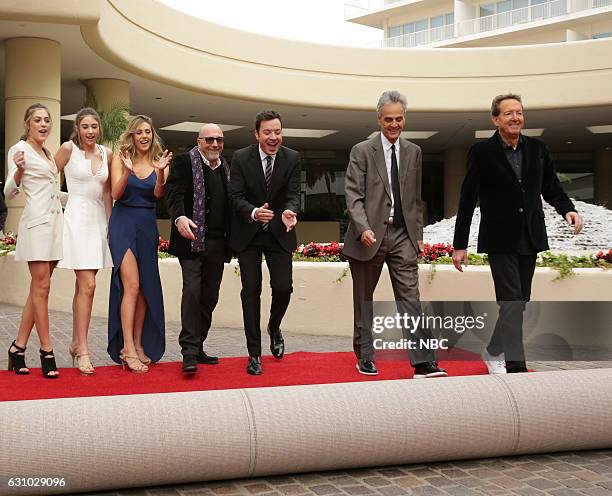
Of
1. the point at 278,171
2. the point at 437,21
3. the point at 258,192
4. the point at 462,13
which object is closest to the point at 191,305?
the point at 258,192

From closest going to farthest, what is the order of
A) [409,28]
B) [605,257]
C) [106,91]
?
1. [605,257]
2. [106,91]
3. [409,28]

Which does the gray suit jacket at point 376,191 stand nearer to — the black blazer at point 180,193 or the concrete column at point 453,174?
the black blazer at point 180,193

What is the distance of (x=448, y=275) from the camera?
28.4ft

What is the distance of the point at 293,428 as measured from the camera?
3902 mm

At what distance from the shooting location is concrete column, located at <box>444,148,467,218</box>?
3152 cm

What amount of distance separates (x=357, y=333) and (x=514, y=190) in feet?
5.15

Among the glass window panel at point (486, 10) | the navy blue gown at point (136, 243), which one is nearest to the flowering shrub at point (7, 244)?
the navy blue gown at point (136, 243)

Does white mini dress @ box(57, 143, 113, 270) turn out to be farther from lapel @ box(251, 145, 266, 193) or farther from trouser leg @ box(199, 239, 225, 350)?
lapel @ box(251, 145, 266, 193)

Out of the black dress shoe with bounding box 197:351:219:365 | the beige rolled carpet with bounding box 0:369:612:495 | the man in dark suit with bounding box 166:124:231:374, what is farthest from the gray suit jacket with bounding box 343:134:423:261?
the black dress shoe with bounding box 197:351:219:365

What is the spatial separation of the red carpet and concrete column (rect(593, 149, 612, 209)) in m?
28.8

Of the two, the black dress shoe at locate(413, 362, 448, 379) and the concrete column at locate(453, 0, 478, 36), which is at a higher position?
the concrete column at locate(453, 0, 478, 36)

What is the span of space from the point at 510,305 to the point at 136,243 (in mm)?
2812

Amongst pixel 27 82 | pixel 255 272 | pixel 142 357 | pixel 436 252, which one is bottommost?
pixel 142 357

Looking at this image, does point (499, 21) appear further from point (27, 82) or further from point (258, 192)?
point (258, 192)
